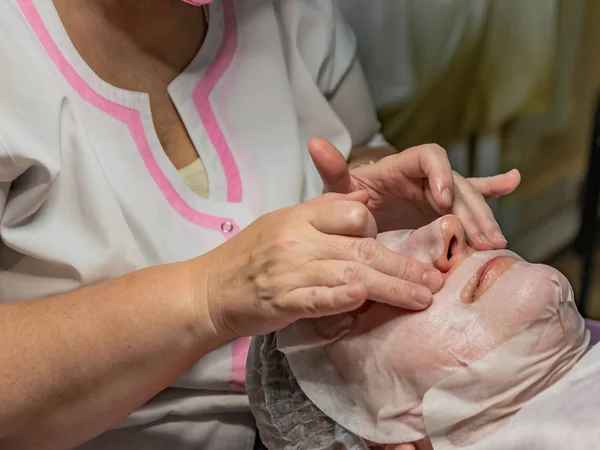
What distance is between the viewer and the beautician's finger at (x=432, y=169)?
830 mm

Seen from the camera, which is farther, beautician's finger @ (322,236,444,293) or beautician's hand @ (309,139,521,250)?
beautician's hand @ (309,139,521,250)

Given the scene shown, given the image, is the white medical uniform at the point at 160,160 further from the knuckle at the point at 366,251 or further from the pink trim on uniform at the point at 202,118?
the knuckle at the point at 366,251

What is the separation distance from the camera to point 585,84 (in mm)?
1232

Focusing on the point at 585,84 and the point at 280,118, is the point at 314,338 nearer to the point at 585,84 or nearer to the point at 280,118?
the point at 280,118

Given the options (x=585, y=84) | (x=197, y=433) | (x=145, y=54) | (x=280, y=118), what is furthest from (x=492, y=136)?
(x=197, y=433)

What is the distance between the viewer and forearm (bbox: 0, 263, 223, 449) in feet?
2.53

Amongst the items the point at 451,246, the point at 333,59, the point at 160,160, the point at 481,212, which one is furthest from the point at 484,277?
the point at 333,59

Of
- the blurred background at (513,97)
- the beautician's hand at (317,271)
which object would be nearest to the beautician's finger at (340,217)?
the beautician's hand at (317,271)

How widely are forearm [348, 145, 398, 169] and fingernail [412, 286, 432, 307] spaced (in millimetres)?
569

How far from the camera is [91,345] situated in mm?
781

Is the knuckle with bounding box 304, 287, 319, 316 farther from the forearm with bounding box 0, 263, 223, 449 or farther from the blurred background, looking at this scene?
the blurred background

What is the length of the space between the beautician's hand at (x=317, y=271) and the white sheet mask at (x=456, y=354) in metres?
0.04

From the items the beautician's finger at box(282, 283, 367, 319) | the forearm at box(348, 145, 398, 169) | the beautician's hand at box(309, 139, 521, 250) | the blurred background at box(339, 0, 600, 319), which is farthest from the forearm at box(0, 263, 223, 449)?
the blurred background at box(339, 0, 600, 319)

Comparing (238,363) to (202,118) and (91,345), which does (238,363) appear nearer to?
(91,345)
